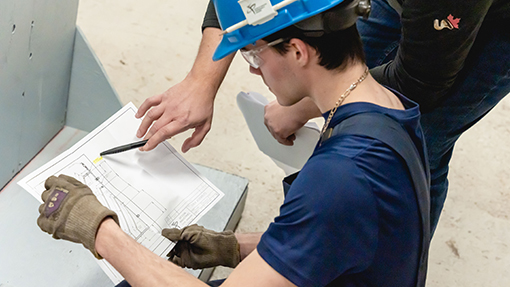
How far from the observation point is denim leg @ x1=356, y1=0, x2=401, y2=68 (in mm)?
1415

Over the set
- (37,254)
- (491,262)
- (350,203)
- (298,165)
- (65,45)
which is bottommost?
(491,262)

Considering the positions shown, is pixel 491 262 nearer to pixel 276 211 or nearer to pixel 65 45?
pixel 276 211

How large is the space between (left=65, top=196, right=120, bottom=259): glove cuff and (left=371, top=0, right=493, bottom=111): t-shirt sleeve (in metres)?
0.85

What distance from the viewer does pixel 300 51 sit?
93cm

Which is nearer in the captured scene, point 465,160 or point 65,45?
point 65,45

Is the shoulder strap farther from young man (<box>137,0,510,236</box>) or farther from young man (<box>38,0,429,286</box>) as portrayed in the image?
young man (<box>137,0,510,236</box>)

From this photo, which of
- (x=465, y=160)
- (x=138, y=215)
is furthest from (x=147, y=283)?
(x=465, y=160)

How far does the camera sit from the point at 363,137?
2.77 feet

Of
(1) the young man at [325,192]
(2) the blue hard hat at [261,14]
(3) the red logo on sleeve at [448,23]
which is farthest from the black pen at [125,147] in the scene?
(3) the red logo on sleeve at [448,23]

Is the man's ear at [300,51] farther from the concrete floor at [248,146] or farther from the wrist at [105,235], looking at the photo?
the concrete floor at [248,146]

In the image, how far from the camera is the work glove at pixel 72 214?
1021 millimetres

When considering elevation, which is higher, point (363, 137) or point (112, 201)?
point (112, 201)

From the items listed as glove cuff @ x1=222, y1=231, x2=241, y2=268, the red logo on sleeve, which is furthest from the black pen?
the red logo on sleeve

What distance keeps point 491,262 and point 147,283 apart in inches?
64.9
